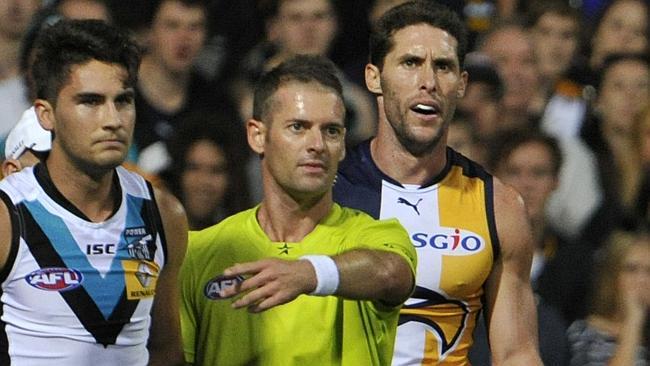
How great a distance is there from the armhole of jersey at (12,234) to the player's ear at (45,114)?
245 millimetres

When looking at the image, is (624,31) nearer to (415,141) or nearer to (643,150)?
(643,150)

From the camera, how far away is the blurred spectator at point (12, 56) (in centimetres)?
852

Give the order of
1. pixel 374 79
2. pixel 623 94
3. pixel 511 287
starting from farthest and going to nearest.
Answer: pixel 623 94
pixel 374 79
pixel 511 287

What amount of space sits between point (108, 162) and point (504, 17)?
5.59 meters

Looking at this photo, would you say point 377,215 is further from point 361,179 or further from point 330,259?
point 330,259

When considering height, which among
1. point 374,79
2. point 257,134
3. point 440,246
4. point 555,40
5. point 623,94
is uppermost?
point 555,40

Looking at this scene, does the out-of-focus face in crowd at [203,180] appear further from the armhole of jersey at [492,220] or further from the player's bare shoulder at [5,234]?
the player's bare shoulder at [5,234]

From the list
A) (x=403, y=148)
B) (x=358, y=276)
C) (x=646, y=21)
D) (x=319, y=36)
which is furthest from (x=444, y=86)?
(x=646, y=21)

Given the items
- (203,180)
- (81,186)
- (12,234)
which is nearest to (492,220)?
(81,186)

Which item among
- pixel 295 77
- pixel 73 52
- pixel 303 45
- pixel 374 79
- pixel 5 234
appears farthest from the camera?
pixel 303 45

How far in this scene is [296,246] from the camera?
536 cm

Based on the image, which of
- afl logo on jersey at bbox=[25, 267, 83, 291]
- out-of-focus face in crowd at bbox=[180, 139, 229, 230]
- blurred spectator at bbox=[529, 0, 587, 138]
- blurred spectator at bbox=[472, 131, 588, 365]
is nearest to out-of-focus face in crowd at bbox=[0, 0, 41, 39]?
out-of-focus face in crowd at bbox=[180, 139, 229, 230]

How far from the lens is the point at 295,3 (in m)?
9.53

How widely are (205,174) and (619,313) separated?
197 centimetres
